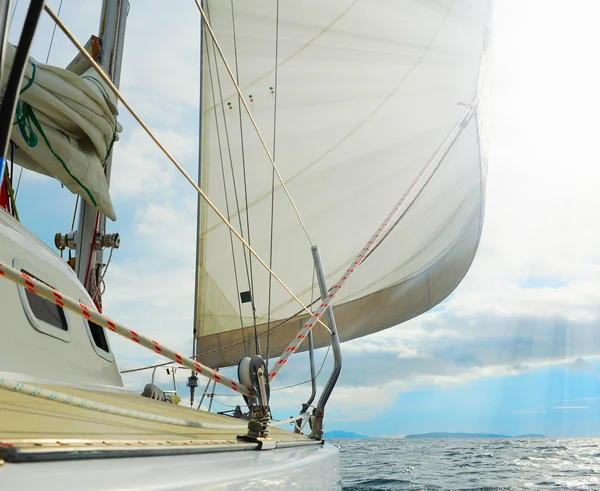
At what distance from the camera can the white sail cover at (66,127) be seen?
8.31 ft

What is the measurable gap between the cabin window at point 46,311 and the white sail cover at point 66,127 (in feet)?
2.86

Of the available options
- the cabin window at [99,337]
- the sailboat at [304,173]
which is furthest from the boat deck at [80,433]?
the cabin window at [99,337]

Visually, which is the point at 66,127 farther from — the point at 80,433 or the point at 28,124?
the point at 80,433

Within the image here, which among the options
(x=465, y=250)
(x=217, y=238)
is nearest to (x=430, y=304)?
(x=465, y=250)

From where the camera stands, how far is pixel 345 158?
5145 millimetres

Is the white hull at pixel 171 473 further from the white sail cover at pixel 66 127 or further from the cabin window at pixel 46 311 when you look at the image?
the white sail cover at pixel 66 127

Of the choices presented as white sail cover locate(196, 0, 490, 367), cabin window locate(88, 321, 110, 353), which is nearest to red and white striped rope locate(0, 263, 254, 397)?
cabin window locate(88, 321, 110, 353)

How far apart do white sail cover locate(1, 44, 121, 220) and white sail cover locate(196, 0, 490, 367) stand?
1.74m

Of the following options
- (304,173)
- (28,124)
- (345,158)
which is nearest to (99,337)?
(28,124)

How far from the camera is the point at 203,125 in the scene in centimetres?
561

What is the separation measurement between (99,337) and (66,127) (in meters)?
1.08

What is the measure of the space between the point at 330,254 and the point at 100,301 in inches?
80.2

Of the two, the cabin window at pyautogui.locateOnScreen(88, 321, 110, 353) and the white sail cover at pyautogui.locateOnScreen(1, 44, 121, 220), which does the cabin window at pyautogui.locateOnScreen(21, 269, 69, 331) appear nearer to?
the cabin window at pyautogui.locateOnScreen(88, 321, 110, 353)

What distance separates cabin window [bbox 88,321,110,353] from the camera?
2393mm
